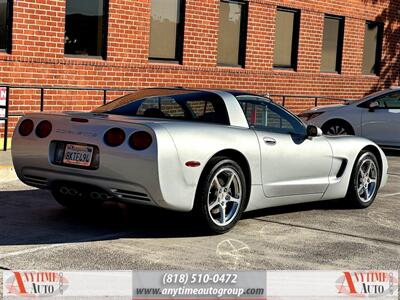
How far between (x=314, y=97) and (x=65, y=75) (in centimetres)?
720

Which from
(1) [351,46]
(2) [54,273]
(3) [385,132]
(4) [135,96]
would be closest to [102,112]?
(4) [135,96]

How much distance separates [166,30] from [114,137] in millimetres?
9969

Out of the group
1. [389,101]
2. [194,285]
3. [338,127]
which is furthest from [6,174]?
[389,101]

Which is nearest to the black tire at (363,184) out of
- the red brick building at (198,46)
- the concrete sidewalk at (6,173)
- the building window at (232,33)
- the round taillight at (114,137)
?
the round taillight at (114,137)

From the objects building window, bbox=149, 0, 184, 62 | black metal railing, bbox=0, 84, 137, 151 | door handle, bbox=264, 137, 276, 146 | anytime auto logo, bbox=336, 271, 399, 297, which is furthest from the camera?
building window, bbox=149, 0, 184, 62

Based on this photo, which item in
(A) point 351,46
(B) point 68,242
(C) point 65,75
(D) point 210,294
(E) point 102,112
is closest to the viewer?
(D) point 210,294

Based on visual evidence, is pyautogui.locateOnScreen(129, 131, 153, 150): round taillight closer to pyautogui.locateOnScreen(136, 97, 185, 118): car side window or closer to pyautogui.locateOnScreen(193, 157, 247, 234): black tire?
pyautogui.locateOnScreen(193, 157, 247, 234): black tire

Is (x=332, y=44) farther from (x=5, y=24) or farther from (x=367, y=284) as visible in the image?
(x=367, y=284)

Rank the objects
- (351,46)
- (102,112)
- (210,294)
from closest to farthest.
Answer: (210,294) < (102,112) < (351,46)

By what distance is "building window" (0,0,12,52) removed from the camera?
13.4 metres

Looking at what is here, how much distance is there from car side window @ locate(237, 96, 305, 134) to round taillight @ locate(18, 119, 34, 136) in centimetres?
202

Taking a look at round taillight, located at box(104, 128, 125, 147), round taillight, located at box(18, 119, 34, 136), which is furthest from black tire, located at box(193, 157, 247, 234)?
round taillight, located at box(18, 119, 34, 136)

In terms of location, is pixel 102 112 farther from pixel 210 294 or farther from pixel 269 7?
pixel 269 7

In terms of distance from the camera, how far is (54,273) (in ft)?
18.2
